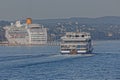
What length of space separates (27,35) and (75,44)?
67.8 metres

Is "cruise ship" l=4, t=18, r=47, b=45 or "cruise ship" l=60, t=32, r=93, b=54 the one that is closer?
"cruise ship" l=60, t=32, r=93, b=54

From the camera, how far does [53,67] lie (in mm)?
58375

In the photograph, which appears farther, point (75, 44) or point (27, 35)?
point (27, 35)

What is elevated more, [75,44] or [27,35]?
[27,35]

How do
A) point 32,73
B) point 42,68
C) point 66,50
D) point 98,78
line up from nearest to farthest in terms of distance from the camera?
point 98,78, point 32,73, point 42,68, point 66,50

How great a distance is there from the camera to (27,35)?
149000 mm

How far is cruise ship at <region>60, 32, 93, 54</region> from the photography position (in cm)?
8094

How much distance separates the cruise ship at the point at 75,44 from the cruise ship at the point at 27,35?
6134 centimetres

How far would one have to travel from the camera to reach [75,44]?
81812 millimetres

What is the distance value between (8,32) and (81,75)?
106810mm

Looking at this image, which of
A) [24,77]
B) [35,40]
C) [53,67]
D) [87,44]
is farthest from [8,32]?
[24,77]

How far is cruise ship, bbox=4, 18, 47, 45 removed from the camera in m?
147

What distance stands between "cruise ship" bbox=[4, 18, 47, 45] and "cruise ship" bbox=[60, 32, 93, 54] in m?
61.3

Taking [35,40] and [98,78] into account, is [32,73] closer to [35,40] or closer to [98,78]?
[98,78]
